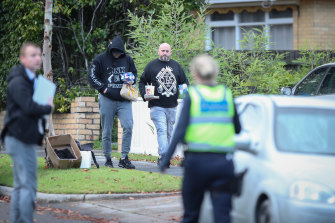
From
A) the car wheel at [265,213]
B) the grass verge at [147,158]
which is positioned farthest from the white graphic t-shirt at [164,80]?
the car wheel at [265,213]

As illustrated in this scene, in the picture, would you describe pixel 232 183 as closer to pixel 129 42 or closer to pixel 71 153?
pixel 71 153

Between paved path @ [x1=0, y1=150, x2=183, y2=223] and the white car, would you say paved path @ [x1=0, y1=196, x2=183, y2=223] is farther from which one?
the white car

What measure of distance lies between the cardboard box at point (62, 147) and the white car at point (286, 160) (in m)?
4.48

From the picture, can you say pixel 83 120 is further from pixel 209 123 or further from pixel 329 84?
pixel 209 123

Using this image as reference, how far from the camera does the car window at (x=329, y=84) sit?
1147 centimetres

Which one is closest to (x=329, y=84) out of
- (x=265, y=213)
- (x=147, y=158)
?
(x=147, y=158)

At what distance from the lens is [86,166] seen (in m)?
10.9

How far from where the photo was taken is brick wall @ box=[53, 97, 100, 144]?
17.5m

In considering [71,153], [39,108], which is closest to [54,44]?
[71,153]

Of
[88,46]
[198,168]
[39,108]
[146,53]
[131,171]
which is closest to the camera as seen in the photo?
[198,168]

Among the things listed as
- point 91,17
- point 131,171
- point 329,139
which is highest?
point 91,17

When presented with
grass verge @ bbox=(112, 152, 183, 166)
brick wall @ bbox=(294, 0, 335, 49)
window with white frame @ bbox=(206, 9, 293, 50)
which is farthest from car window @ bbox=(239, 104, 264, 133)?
window with white frame @ bbox=(206, 9, 293, 50)

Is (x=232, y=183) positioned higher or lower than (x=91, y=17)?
lower

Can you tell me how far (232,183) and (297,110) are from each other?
1.39m
